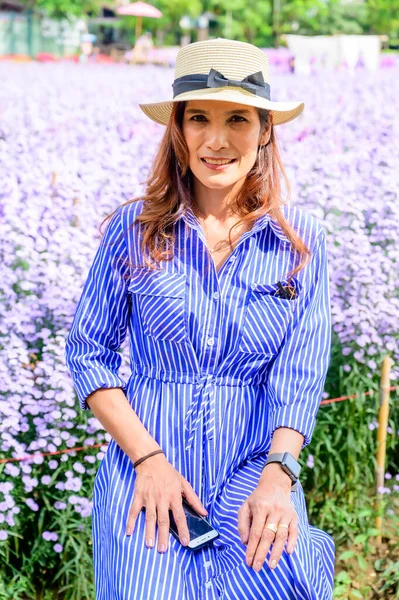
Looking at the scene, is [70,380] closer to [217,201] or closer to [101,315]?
[101,315]

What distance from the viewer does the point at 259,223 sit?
7.27 ft

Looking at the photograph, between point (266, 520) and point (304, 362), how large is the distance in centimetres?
45

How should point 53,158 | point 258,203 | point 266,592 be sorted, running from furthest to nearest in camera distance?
point 53,158, point 258,203, point 266,592

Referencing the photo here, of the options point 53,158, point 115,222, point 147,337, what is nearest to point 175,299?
point 147,337

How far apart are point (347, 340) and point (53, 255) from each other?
1.27m

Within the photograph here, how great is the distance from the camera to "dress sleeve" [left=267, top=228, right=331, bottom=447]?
214 centimetres

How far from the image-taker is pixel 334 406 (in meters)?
3.33

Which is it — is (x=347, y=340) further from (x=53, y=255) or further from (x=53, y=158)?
(x=53, y=158)

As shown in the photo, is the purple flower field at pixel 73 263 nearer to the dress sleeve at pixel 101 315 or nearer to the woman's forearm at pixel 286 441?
the dress sleeve at pixel 101 315

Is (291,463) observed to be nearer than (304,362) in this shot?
Yes

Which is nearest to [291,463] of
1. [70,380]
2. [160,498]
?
[160,498]

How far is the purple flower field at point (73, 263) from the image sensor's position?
2920 mm

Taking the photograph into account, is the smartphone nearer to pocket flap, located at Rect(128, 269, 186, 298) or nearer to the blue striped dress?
the blue striped dress

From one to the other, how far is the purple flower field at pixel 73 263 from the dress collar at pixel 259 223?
95 cm
